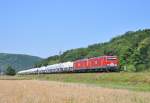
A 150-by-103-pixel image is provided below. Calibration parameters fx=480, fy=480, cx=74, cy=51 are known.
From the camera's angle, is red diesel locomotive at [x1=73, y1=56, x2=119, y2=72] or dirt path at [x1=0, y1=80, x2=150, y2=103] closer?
dirt path at [x1=0, y1=80, x2=150, y2=103]

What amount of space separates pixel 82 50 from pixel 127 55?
88.4 m

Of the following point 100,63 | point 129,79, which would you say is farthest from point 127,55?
point 129,79

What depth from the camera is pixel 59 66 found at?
121m

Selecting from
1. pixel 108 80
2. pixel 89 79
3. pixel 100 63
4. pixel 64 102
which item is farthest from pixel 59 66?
pixel 64 102

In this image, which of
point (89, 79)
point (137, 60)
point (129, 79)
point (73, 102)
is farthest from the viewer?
point (137, 60)

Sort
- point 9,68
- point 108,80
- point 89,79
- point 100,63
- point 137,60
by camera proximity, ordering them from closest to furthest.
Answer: point 108,80 < point 89,79 < point 100,63 < point 137,60 < point 9,68

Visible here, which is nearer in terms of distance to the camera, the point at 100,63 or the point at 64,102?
the point at 64,102

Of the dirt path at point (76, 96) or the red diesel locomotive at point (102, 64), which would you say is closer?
the dirt path at point (76, 96)

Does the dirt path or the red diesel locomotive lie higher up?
the red diesel locomotive

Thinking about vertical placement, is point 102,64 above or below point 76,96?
above

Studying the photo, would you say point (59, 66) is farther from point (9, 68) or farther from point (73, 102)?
point (73, 102)

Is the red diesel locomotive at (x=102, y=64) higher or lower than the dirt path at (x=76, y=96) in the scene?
higher

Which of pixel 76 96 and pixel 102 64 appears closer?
pixel 76 96

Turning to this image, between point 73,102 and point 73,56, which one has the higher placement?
point 73,56
